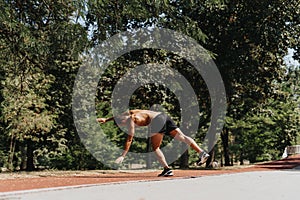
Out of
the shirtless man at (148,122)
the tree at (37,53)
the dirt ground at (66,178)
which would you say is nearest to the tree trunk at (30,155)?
the tree at (37,53)

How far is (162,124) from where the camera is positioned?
959 cm

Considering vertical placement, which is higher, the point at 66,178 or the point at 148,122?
Answer: the point at 148,122

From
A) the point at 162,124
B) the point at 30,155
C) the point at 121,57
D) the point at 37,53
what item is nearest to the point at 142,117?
the point at 162,124

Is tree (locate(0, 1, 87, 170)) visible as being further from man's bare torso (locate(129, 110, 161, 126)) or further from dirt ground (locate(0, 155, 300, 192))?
dirt ground (locate(0, 155, 300, 192))

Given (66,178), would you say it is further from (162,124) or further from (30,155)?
(30,155)

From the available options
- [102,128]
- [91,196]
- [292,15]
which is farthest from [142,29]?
[102,128]

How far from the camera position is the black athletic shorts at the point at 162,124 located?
31.2ft

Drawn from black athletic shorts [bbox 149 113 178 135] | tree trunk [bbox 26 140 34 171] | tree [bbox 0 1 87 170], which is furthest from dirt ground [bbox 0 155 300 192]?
tree trunk [bbox 26 140 34 171]

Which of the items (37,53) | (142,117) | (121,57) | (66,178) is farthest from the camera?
(121,57)

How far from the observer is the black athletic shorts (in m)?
9.52

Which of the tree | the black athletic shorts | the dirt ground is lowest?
the dirt ground

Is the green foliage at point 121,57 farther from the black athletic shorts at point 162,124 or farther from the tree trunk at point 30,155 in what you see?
the black athletic shorts at point 162,124

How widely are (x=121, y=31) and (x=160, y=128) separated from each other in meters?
4.35

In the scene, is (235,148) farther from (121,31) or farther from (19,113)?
(121,31)
